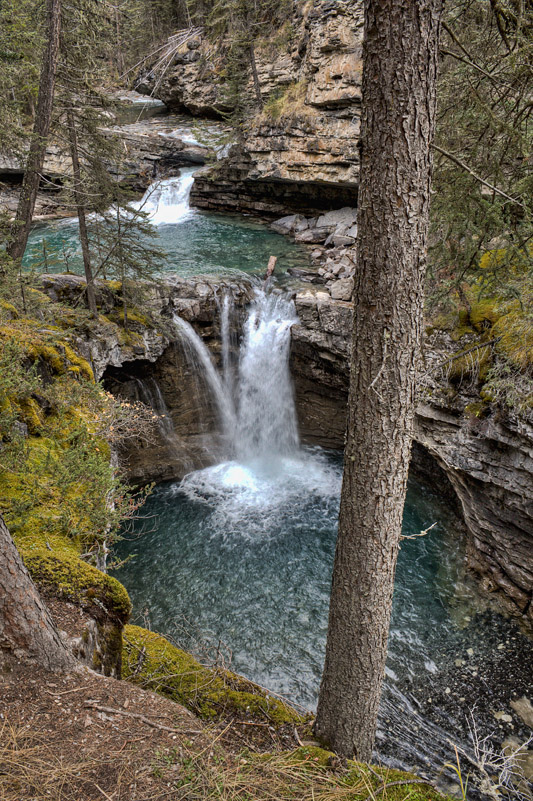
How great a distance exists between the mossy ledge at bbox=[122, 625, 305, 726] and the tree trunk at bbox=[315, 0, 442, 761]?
58 centimetres

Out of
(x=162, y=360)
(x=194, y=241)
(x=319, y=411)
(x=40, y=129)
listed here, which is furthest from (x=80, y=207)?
(x=194, y=241)

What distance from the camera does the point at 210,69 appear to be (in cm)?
2284

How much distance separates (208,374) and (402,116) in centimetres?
1041

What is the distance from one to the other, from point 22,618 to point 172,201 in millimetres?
20942

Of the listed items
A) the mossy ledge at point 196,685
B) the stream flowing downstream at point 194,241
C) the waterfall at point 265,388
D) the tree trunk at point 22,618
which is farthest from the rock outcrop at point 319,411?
the tree trunk at point 22,618

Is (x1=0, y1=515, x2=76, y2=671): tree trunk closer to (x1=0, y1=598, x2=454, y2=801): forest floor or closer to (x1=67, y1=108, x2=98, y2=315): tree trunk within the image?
(x1=0, y1=598, x2=454, y2=801): forest floor

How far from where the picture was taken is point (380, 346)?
2.70 m

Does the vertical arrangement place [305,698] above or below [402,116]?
below

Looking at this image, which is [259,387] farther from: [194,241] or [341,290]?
[194,241]

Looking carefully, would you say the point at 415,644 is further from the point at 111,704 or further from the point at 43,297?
the point at 43,297

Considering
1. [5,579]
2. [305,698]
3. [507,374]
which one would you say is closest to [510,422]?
[507,374]

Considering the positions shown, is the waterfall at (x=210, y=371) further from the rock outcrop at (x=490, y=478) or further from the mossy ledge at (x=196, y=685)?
the mossy ledge at (x=196, y=685)

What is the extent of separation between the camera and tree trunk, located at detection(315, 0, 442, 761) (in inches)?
90.5

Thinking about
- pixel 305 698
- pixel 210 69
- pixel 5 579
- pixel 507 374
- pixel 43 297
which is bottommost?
pixel 305 698
